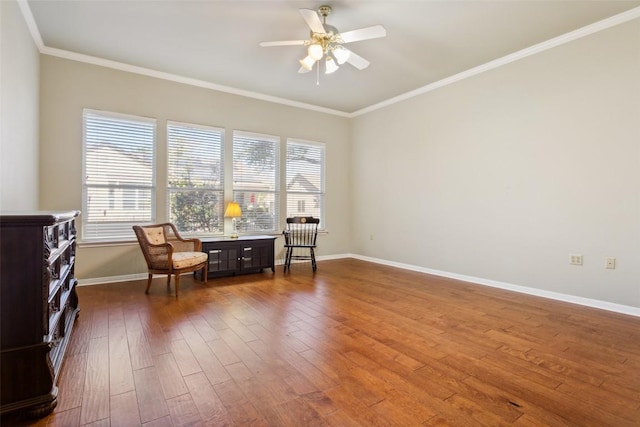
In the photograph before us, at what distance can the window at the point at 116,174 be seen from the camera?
160 inches

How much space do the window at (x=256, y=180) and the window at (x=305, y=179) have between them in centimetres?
30

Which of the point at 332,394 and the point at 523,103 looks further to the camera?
the point at 523,103

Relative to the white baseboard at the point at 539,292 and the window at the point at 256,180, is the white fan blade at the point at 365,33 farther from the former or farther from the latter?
the white baseboard at the point at 539,292

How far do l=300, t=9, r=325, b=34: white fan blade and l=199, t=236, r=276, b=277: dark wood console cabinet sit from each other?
308cm

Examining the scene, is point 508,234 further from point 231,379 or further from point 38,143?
point 38,143

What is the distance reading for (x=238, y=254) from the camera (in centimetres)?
475

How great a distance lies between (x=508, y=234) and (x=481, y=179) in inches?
32.7

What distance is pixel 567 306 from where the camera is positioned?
10.9 feet

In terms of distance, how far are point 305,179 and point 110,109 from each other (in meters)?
3.21

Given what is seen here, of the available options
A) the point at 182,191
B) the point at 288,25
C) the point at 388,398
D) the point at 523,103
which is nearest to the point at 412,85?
the point at 523,103

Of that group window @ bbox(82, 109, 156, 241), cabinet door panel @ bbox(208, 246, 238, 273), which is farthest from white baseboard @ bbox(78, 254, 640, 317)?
cabinet door panel @ bbox(208, 246, 238, 273)

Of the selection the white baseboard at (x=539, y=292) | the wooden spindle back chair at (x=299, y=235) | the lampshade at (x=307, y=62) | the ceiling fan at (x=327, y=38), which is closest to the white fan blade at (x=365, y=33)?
the ceiling fan at (x=327, y=38)

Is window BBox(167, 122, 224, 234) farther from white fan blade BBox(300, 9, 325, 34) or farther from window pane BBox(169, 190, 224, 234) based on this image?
white fan blade BBox(300, 9, 325, 34)

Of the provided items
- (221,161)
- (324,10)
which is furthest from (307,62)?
(221,161)
